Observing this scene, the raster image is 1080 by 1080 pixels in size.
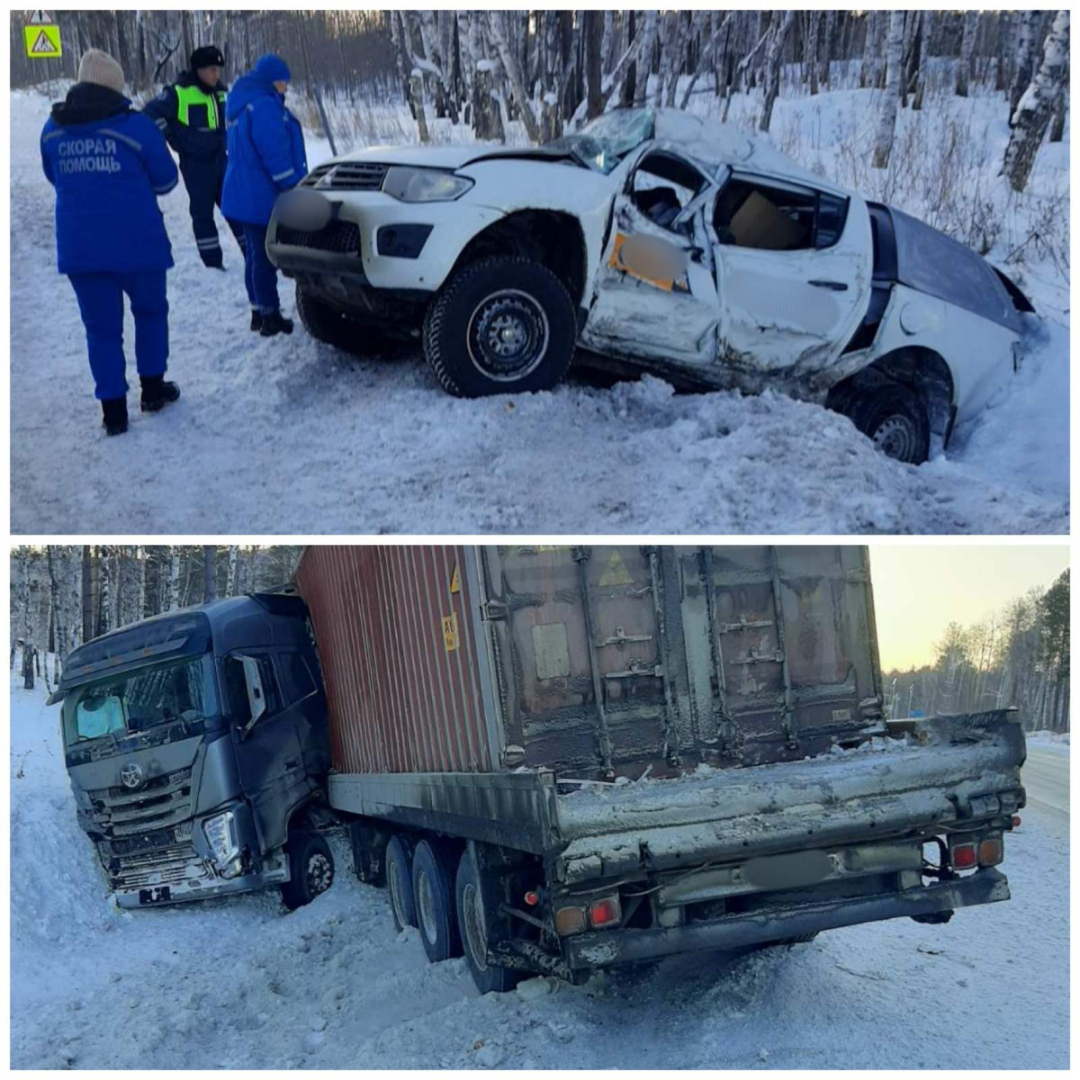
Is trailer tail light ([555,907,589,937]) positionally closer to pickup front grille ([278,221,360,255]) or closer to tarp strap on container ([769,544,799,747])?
tarp strap on container ([769,544,799,747])

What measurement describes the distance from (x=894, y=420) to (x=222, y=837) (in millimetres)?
5523

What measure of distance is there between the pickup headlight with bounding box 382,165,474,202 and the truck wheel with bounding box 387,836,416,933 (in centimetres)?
409

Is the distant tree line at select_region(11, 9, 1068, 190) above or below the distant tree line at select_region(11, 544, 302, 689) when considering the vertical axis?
above

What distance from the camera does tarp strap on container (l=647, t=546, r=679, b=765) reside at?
5.53m

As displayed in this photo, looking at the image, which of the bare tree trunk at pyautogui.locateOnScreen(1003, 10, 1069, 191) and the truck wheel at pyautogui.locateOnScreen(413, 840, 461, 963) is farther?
the bare tree trunk at pyautogui.locateOnScreen(1003, 10, 1069, 191)

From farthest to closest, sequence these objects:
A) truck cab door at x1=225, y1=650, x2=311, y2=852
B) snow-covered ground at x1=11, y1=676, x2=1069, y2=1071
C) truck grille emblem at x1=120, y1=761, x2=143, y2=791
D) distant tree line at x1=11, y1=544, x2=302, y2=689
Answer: distant tree line at x1=11, y1=544, x2=302, y2=689 → truck cab door at x1=225, y1=650, x2=311, y2=852 → truck grille emblem at x1=120, y1=761, x2=143, y2=791 → snow-covered ground at x1=11, y1=676, x2=1069, y2=1071

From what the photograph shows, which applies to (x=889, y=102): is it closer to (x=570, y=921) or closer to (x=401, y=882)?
(x=401, y=882)

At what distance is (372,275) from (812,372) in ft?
9.49

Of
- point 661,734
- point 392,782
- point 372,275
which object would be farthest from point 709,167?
point 392,782

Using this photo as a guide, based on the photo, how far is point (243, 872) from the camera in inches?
344

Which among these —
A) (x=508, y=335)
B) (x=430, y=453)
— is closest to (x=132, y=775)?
(x=430, y=453)

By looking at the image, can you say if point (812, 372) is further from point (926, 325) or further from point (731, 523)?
point (731, 523)

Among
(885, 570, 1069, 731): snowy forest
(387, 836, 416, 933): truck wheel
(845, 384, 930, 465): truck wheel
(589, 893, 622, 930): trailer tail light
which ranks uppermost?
(845, 384, 930, 465): truck wheel

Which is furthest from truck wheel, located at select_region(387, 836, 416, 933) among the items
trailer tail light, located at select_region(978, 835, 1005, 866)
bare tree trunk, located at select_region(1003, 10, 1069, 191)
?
bare tree trunk, located at select_region(1003, 10, 1069, 191)
